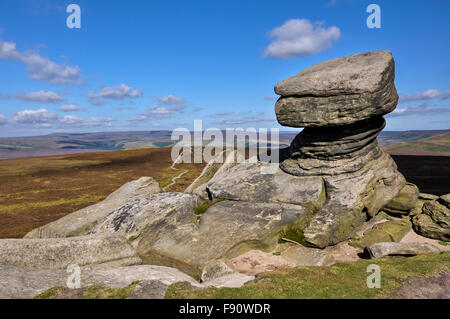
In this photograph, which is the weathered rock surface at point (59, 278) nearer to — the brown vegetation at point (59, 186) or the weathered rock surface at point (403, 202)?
the brown vegetation at point (59, 186)

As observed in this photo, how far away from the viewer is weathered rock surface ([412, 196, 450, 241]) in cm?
2453

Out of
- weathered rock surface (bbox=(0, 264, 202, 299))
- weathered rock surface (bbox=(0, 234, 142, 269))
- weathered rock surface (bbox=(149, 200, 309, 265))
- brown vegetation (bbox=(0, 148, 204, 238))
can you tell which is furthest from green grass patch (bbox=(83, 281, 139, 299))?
brown vegetation (bbox=(0, 148, 204, 238))

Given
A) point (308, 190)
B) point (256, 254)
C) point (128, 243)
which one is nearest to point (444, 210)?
point (308, 190)

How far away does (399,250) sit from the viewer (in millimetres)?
19672

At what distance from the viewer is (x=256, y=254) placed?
21141 mm

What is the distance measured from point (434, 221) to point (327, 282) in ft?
60.0

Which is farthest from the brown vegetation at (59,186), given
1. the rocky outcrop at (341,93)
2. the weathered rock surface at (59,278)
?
the rocky outcrop at (341,93)

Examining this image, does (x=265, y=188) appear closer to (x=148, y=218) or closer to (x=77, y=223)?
(x=148, y=218)

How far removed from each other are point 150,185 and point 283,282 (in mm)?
23876

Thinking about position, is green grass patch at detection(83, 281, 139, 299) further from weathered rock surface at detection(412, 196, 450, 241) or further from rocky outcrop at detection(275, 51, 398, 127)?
weathered rock surface at detection(412, 196, 450, 241)

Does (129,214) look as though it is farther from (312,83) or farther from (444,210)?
(444,210)

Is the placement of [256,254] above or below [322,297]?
below

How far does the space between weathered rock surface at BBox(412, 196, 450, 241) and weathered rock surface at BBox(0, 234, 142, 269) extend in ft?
84.2

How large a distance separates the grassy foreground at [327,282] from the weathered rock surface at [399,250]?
1.95m
